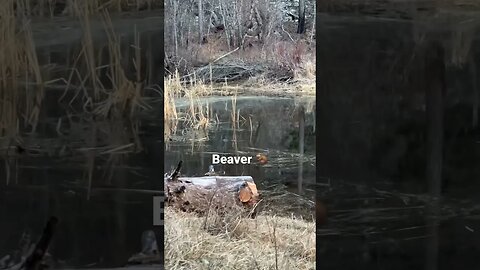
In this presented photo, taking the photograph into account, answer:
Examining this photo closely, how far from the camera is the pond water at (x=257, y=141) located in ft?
12.3

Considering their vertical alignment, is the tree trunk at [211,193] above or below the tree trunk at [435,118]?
below

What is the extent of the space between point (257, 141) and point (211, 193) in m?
0.35

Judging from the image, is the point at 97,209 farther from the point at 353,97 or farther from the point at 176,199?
the point at 353,97

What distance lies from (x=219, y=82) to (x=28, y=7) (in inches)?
40.2

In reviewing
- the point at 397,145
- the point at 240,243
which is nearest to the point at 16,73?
the point at 240,243

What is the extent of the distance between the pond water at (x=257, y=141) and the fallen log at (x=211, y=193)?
0.04 metres

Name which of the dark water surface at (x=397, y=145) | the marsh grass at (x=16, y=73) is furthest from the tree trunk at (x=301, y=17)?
the marsh grass at (x=16, y=73)

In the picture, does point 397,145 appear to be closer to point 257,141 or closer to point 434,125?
point 434,125

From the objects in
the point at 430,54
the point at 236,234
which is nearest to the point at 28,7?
the point at 236,234

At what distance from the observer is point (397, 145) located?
12.5 feet

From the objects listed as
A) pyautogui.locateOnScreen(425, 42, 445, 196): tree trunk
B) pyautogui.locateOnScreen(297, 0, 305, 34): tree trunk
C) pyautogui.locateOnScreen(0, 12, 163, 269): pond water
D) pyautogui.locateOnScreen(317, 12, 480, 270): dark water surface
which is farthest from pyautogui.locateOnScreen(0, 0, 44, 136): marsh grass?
pyautogui.locateOnScreen(425, 42, 445, 196): tree trunk

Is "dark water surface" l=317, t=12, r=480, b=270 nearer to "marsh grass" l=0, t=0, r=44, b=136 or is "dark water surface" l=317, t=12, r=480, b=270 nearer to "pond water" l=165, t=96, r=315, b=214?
"pond water" l=165, t=96, r=315, b=214

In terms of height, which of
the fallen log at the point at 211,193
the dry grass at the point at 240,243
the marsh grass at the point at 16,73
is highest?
the marsh grass at the point at 16,73

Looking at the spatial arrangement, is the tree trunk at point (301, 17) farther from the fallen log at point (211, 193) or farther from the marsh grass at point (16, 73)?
the marsh grass at point (16, 73)
